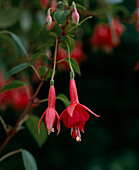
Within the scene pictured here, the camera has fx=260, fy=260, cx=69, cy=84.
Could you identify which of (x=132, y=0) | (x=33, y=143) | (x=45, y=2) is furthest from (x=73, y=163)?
(x=45, y=2)

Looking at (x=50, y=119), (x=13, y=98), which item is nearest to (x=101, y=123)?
(x=13, y=98)

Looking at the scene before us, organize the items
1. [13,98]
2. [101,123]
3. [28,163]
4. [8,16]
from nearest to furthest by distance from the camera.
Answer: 1. [28,163]
2. [8,16]
3. [13,98]
4. [101,123]

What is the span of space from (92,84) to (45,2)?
1.43m

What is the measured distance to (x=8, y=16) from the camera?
75 cm

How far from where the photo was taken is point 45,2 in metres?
0.75

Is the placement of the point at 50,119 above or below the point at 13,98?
above

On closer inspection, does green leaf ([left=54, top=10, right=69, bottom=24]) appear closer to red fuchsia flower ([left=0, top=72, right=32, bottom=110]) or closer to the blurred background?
red fuchsia flower ([left=0, top=72, right=32, bottom=110])

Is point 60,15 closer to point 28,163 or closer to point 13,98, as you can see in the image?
point 28,163

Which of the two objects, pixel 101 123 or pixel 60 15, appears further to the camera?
pixel 101 123

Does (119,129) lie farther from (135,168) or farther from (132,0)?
(132,0)

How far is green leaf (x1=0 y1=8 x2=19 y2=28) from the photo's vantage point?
2.40 feet

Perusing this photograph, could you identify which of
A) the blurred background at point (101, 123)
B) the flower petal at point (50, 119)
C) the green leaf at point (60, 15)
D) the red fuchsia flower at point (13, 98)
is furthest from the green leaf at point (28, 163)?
the blurred background at point (101, 123)

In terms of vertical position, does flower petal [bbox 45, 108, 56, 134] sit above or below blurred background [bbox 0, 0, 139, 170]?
above

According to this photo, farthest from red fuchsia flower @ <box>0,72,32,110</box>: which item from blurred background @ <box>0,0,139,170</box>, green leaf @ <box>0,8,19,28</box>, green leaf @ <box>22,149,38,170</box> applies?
blurred background @ <box>0,0,139,170</box>
